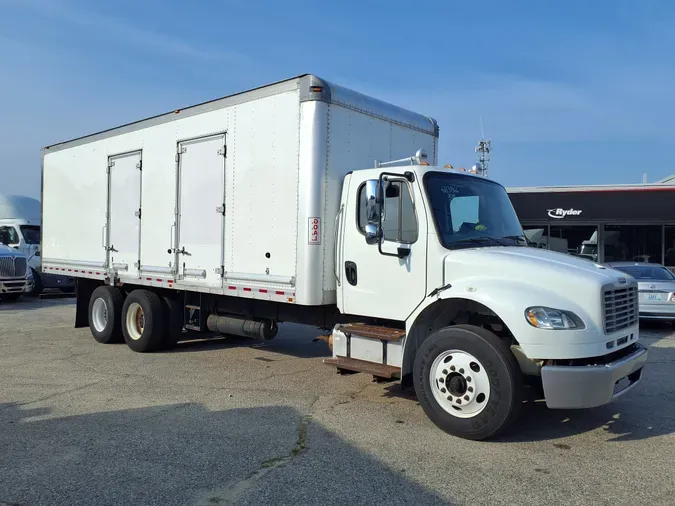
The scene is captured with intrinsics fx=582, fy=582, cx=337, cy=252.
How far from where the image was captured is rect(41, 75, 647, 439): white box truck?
4.96 m

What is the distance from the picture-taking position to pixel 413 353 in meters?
5.91

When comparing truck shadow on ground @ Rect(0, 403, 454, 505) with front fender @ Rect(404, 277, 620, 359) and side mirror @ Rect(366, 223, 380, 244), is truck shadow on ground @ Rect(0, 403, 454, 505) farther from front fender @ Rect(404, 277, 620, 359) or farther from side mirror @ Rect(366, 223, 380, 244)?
side mirror @ Rect(366, 223, 380, 244)

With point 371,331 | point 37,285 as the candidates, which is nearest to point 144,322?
point 371,331

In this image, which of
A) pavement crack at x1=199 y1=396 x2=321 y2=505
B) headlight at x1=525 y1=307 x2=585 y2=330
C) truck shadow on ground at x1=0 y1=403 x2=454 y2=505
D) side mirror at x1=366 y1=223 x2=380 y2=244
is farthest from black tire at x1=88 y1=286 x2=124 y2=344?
headlight at x1=525 y1=307 x2=585 y2=330

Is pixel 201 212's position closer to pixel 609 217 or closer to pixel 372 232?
pixel 372 232

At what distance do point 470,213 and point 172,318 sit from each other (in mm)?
5212

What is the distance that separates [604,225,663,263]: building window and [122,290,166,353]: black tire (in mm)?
18478

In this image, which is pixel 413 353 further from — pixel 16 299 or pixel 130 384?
pixel 16 299

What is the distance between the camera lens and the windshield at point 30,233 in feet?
67.1

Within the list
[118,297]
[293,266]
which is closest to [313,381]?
[293,266]

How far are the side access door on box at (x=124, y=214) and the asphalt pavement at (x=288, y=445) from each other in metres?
1.99

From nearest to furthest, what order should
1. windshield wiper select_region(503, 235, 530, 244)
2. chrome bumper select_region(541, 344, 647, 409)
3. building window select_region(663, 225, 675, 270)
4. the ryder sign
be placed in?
chrome bumper select_region(541, 344, 647, 409), windshield wiper select_region(503, 235, 530, 244), building window select_region(663, 225, 675, 270), the ryder sign

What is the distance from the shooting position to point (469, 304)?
218 inches

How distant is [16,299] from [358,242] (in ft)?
54.0
